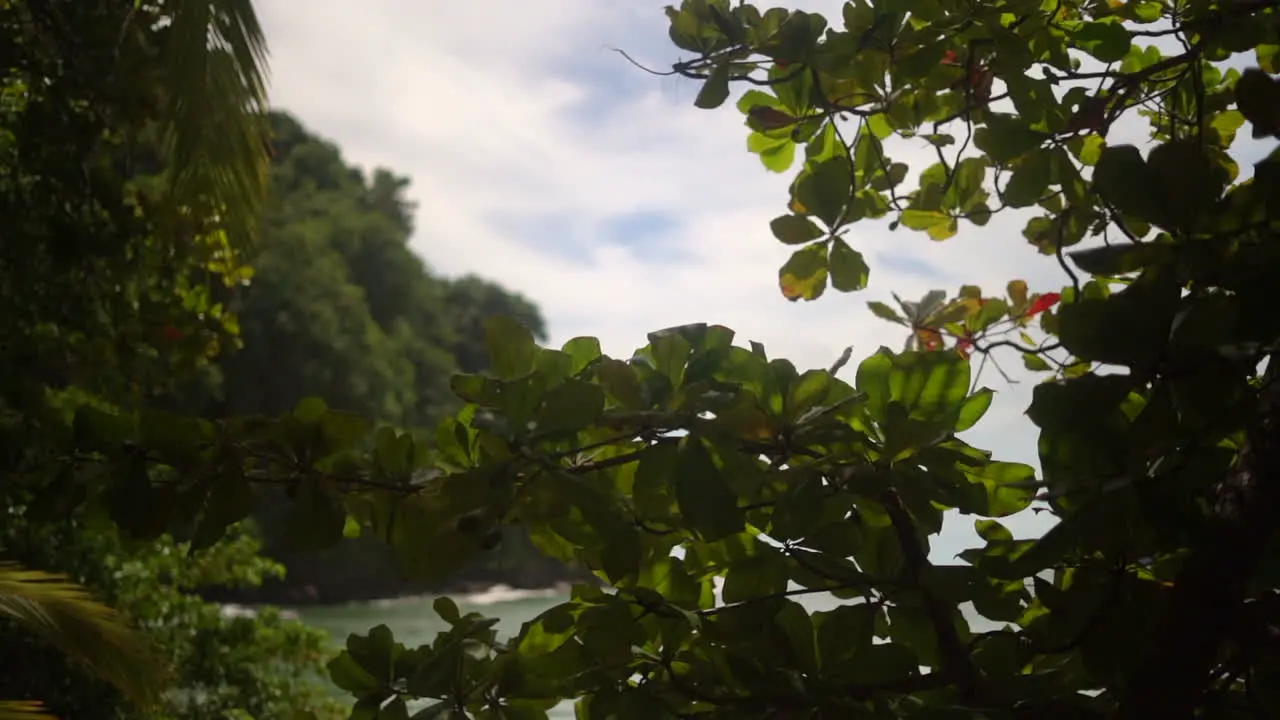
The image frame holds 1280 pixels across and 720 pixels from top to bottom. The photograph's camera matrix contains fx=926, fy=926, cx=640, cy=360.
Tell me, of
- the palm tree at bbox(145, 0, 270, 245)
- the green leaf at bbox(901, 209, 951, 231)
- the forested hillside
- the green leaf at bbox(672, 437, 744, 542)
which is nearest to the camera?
the green leaf at bbox(672, 437, 744, 542)

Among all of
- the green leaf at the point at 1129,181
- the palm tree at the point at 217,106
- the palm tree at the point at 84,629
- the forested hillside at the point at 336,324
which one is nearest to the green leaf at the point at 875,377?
the green leaf at the point at 1129,181

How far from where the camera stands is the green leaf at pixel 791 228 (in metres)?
0.58

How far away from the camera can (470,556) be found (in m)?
0.38

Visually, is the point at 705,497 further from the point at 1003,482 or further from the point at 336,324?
the point at 336,324

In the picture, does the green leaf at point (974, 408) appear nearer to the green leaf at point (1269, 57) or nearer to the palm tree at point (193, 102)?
the green leaf at point (1269, 57)

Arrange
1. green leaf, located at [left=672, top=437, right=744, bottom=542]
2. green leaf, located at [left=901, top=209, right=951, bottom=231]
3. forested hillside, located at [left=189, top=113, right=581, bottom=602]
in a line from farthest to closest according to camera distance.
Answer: forested hillside, located at [left=189, top=113, right=581, bottom=602]
green leaf, located at [left=901, top=209, right=951, bottom=231]
green leaf, located at [left=672, top=437, right=744, bottom=542]

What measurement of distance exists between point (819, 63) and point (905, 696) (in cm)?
32

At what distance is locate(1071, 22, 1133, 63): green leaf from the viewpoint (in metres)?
0.50

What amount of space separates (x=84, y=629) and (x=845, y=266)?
95 cm

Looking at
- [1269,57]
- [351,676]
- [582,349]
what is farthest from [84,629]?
[1269,57]

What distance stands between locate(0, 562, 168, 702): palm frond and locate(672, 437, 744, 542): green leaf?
3.08ft

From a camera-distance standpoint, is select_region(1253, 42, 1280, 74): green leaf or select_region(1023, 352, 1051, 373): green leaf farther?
select_region(1023, 352, 1051, 373): green leaf

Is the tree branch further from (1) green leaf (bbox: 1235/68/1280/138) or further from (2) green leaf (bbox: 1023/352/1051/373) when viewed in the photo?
(2) green leaf (bbox: 1023/352/1051/373)

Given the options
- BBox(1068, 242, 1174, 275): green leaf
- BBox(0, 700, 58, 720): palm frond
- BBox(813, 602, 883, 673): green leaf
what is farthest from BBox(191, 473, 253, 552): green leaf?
BBox(0, 700, 58, 720): palm frond
